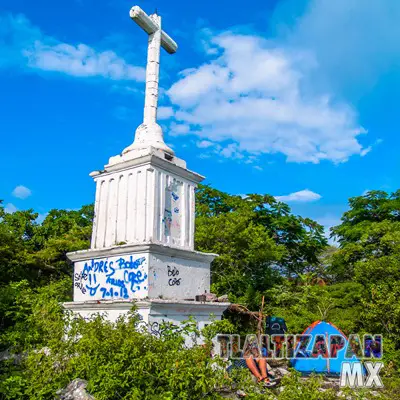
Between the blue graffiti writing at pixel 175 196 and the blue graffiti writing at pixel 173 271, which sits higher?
the blue graffiti writing at pixel 175 196

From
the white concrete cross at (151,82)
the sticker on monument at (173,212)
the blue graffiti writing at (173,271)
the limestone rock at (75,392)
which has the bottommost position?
the limestone rock at (75,392)

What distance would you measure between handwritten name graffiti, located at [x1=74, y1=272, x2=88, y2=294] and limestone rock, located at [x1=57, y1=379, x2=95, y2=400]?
8.80 feet

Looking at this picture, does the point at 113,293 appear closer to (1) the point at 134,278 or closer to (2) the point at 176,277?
(1) the point at 134,278

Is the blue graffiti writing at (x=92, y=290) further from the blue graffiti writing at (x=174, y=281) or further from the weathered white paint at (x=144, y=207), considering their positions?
the blue graffiti writing at (x=174, y=281)

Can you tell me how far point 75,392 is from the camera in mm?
5422

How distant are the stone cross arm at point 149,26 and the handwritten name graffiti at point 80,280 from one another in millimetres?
5701

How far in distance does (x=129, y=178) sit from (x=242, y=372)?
A: 4.31 metres

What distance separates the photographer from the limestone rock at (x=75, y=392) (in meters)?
5.28

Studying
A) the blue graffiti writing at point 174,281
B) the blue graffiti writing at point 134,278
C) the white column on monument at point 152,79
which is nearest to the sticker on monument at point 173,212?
the blue graffiti writing at point 174,281

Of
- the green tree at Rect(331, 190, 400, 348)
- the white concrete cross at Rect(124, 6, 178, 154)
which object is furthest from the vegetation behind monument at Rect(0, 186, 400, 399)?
the white concrete cross at Rect(124, 6, 178, 154)

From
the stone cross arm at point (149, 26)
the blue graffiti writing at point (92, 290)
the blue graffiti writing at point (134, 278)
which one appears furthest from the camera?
the stone cross arm at point (149, 26)

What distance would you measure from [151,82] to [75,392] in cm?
650

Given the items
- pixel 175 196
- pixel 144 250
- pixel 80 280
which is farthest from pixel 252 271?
pixel 144 250

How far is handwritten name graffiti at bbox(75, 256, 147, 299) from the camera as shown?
24.2 ft
